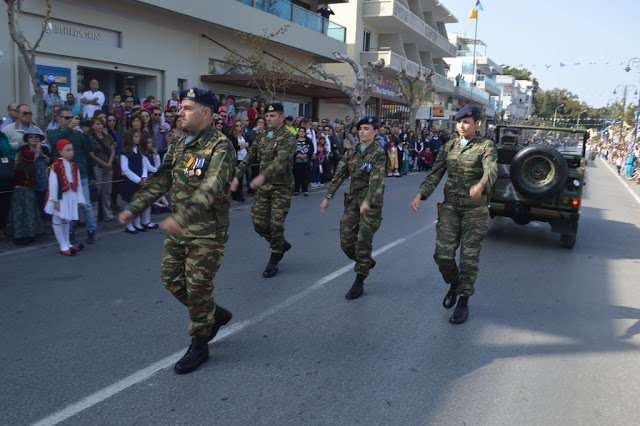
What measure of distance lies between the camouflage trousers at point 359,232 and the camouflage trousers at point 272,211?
33.6 inches

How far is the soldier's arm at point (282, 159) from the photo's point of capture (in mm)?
5754

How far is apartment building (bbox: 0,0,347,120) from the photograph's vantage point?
44.9 ft

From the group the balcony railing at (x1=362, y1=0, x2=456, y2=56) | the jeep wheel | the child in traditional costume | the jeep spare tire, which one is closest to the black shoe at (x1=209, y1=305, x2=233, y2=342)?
the child in traditional costume

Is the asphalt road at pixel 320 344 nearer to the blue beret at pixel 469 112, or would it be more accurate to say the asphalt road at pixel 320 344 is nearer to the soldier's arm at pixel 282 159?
the soldier's arm at pixel 282 159

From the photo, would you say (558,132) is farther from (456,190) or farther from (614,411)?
(614,411)

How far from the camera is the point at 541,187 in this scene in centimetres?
810

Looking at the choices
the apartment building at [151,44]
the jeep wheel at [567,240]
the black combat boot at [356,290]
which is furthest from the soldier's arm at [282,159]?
the apartment building at [151,44]

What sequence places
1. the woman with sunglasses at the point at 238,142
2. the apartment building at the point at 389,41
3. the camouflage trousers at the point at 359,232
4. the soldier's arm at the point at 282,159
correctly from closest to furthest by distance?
1. the camouflage trousers at the point at 359,232
2. the soldier's arm at the point at 282,159
3. the woman with sunglasses at the point at 238,142
4. the apartment building at the point at 389,41

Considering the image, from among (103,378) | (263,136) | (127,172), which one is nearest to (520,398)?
(103,378)

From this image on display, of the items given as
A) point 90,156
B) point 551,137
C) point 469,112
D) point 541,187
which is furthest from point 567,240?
point 90,156

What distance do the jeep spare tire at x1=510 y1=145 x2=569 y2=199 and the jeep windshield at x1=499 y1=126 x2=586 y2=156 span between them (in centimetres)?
122

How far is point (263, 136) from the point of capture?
20.3 feet

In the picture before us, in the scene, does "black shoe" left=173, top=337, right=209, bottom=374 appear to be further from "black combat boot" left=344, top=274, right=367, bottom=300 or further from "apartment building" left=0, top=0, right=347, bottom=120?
"apartment building" left=0, top=0, right=347, bottom=120

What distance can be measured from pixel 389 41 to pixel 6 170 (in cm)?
3277
